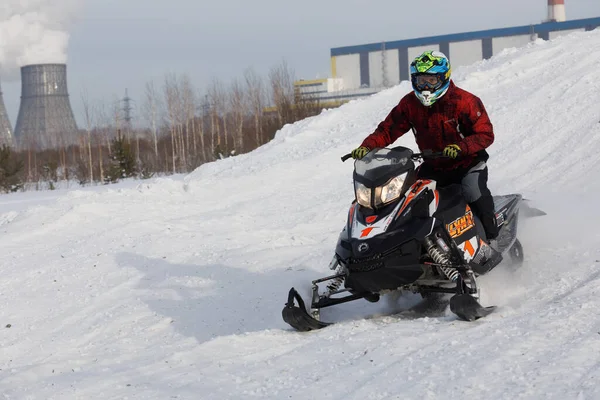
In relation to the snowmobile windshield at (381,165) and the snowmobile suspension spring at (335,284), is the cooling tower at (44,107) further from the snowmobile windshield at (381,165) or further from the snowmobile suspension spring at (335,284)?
the snowmobile windshield at (381,165)

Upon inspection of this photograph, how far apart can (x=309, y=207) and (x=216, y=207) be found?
5.46 ft

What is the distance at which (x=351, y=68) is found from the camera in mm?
78438

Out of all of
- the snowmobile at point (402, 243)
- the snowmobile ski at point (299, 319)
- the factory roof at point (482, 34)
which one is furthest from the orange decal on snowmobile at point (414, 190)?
the factory roof at point (482, 34)

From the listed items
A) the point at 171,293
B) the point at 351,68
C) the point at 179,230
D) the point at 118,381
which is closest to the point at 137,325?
the point at 171,293

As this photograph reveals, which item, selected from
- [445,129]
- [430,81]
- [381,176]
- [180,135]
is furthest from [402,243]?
[180,135]

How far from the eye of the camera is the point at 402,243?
6.11 meters

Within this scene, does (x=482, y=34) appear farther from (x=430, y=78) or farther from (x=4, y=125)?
(x=430, y=78)

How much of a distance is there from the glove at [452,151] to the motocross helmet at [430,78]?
53 centimetres

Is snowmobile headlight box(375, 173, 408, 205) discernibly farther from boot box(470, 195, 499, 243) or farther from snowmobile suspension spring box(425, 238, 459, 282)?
boot box(470, 195, 499, 243)

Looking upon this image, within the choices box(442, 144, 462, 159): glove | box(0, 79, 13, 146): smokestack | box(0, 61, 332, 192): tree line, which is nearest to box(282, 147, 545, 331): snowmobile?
box(442, 144, 462, 159): glove

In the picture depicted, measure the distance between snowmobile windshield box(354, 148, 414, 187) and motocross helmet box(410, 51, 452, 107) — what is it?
0.55 m

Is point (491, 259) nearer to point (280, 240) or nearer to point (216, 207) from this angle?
point (280, 240)

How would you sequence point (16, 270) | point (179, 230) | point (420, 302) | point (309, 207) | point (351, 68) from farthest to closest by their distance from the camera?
point (351, 68) → point (309, 207) → point (179, 230) → point (16, 270) → point (420, 302)

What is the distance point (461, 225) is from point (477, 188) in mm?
429
